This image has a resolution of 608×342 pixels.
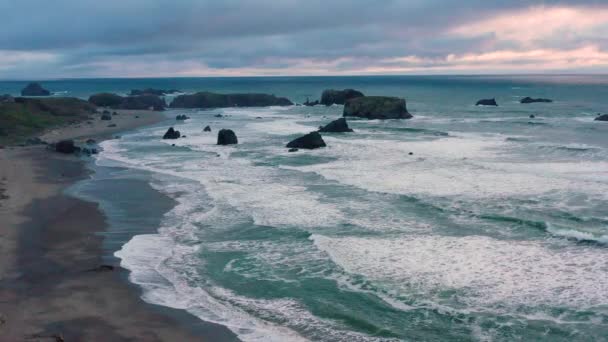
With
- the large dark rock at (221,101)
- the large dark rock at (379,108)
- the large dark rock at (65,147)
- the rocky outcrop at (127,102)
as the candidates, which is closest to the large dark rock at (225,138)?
the large dark rock at (65,147)

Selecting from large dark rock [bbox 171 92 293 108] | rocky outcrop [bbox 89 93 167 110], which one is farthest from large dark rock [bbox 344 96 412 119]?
rocky outcrop [bbox 89 93 167 110]

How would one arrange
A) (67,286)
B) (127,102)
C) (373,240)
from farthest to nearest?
(127,102) → (373,240) → (67,286)

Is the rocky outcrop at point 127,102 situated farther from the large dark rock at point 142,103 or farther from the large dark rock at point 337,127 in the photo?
the large dark rock at point 337,127

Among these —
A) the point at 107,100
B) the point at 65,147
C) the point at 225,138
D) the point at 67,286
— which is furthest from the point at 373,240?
the point at 107,100

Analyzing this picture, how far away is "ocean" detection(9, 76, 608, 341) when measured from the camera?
17.9 m

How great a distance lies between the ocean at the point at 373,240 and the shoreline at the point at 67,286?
0.80m

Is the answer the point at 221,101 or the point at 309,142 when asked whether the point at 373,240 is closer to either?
the point at 309,142

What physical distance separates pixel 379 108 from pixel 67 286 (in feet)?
252

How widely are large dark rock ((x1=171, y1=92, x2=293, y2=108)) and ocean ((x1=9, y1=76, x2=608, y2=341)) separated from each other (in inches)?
3416

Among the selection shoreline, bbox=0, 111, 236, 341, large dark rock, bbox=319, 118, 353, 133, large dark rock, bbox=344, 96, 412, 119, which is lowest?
shoreline, bbox=0, 111, 236, 341

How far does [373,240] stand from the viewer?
25.5 meters

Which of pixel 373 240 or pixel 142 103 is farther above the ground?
pixel 142 103

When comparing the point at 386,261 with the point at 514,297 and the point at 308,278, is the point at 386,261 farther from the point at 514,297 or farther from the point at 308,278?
the point at 514,297

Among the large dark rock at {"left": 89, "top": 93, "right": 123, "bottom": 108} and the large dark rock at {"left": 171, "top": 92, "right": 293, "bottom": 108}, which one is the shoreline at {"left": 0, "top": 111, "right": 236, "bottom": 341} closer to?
the large dark rock at {"left": 89, "top": 93, "right": 123, "bottom": 108}
